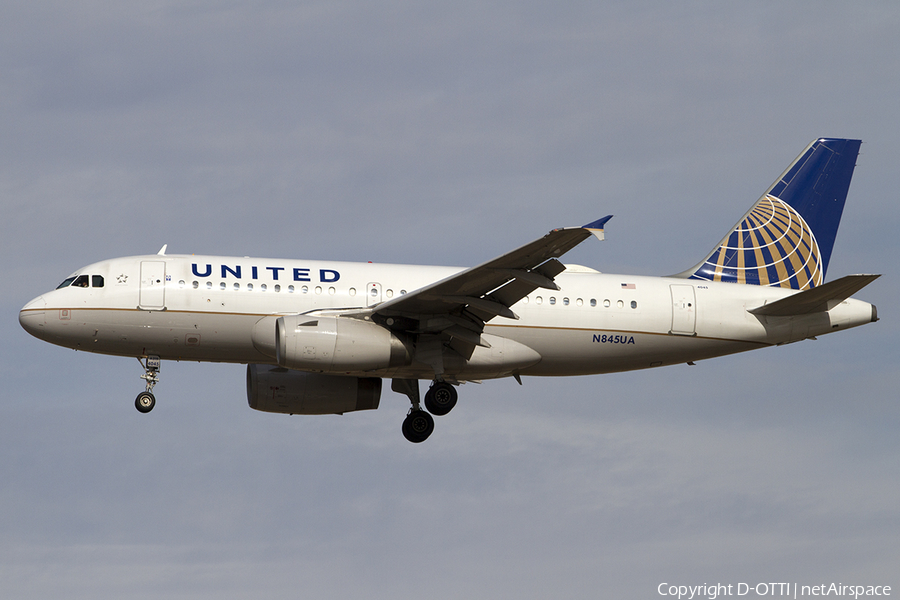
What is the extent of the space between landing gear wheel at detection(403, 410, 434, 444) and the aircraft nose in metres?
9.80

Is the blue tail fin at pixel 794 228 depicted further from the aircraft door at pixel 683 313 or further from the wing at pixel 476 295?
the wing at pixel 476 295

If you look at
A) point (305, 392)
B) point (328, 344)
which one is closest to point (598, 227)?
point (328, 344)

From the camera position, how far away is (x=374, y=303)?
99.0 feet

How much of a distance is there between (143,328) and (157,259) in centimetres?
199

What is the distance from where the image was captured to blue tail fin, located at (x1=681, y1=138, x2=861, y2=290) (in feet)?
112

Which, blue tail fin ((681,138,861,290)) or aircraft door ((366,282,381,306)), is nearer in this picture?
aircraft door ((366,282,381,306))

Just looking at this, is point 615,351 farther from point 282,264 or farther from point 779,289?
point 282,264

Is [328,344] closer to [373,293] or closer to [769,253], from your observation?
[373,293]

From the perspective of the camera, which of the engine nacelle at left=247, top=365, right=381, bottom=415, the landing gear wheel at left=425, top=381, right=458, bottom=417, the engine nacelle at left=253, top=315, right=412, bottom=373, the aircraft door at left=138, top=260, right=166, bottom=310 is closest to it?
the engine nacelle at left=253, top=315, right=412, bottom=373

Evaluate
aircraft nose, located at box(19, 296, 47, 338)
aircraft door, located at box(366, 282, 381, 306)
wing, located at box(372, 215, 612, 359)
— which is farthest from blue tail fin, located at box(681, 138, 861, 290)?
aircraft nose, located at box(19, 296, 47, 338)

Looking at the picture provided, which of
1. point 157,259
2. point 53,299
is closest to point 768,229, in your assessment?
point 157,259

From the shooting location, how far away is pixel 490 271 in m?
26.9

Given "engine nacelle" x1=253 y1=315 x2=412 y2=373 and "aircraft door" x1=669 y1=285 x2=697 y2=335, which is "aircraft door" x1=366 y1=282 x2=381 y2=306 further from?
"aircraft door" x1=669 y1=285 x2=697 y2=335

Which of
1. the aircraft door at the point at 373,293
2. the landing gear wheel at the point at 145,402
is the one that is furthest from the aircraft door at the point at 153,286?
the aircraft door at the point at 373,293
